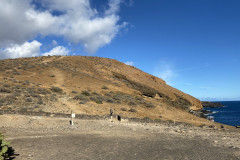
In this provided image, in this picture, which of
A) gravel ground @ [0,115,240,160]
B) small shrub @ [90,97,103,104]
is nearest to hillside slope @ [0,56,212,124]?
small shrub @ [90,97,103,104]

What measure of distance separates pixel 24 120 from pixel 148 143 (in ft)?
31.0

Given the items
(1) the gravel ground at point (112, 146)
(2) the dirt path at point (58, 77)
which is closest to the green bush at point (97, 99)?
(2) the dirt path at point (58, 77)

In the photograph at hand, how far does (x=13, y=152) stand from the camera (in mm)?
7418

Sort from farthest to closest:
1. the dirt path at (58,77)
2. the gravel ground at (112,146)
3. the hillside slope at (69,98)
→ the dirt path at (58,77), the hillside slope at (69,98), the gravel ground at (112,146)

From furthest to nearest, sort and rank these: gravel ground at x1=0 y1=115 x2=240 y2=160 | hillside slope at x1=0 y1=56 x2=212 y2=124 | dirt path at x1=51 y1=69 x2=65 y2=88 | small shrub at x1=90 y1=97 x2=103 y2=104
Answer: dirt path at x1=51 y1=69 x2=65 y2=88
small shrub at x1=90 y1=97 x2=103 y2=104
hillside slope at x1=0 y1=56 x2=212 y2=124
gravel ground at x1=0 y1=115 x2=240 y2=160

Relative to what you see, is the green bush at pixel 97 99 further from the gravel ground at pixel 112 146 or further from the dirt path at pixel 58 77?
the gravel ground at pixel 112 146

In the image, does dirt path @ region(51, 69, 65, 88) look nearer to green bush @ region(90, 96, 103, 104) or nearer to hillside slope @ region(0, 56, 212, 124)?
hillside slope @ region(0, 56, 212, 124)

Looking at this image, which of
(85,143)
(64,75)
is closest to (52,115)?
(85,143)

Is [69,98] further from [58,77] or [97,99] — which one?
[58,77]

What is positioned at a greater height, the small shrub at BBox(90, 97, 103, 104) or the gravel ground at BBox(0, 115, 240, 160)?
the small shrub at BBox(90, 97, 103, 104)

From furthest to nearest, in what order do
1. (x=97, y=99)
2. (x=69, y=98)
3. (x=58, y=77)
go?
(x=58, y=77), (x=97, y=99), (x=69, y=98)

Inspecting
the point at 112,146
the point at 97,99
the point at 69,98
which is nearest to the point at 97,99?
the point at 97,99

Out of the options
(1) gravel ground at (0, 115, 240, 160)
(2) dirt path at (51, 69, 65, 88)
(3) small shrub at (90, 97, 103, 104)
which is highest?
(2) dirt path at (51, 69, 65, 88)

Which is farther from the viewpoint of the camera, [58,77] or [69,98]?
[58,77]
